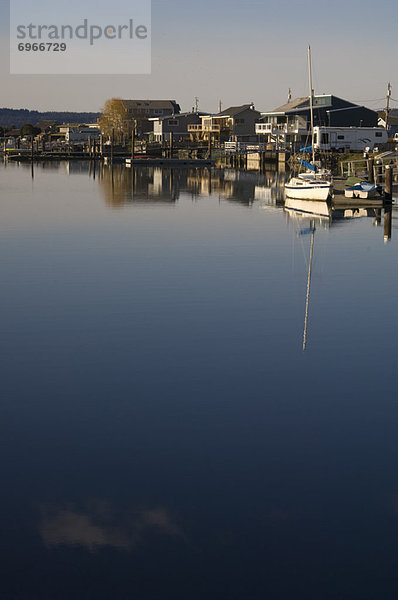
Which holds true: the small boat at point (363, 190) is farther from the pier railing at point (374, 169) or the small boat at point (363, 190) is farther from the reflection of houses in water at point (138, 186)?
the reflection of houses in water at point (138, 186)

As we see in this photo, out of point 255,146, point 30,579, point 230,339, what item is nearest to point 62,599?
point 30,579

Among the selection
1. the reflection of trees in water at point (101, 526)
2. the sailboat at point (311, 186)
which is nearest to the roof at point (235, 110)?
the sailboat at point (311, 186)

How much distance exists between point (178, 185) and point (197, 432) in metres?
68.7

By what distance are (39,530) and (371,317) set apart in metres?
14.0

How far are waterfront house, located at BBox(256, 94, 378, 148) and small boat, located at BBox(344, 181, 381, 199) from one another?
2050 inches

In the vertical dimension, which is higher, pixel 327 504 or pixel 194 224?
pixel 194 224

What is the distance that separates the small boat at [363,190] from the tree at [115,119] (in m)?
118

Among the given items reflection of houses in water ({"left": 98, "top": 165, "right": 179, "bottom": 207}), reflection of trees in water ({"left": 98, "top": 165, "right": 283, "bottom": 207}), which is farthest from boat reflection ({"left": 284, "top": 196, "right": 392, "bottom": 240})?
reflection of houses in water ({"left": 98, "top": 165, "right": 179, "bottom": 207})

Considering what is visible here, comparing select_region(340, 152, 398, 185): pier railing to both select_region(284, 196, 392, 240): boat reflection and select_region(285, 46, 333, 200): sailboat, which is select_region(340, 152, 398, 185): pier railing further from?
select_region(285, 46, 333, 200): sailboat

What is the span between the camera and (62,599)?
8.99 metres

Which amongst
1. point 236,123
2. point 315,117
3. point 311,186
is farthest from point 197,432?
point 236,123

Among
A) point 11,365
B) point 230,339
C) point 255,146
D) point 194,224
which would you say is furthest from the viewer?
point 255,146

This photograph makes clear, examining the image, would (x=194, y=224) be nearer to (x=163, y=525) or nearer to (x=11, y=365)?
(x=11, y=365)

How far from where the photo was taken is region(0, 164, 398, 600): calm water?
9.62m
